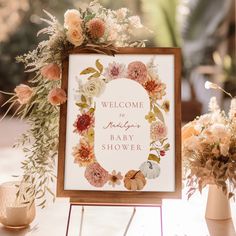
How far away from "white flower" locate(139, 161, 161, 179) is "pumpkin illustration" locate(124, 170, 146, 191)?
13mm

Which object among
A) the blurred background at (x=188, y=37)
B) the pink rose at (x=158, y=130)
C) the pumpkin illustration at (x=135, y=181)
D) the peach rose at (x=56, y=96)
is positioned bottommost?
the pumpkin illustration at (x=135, y=181)

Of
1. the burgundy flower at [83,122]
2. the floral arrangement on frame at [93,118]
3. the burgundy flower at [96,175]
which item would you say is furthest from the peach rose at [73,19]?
the burgundy flower at [96,175]

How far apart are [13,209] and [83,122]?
0.29 metres

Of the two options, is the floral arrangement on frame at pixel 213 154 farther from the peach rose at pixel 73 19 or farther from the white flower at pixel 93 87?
the peach rose at pixel 73 19

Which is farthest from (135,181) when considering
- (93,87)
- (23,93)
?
(23,93)

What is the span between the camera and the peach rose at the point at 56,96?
118cm

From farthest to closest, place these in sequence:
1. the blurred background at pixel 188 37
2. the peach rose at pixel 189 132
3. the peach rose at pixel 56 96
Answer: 1. the blurred background at pixel 188 37
2. the peach rose at pixel 189 132
3. the peach rose at pixel 56 96

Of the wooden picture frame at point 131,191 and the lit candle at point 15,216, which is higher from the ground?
the wooden picture frame at point 131,191

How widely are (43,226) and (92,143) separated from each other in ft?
0.85

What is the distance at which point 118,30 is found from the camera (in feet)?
4.10

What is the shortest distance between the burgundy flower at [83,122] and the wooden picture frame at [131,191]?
3 cm

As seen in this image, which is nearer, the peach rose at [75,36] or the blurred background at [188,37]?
the peach rose at [75,36]

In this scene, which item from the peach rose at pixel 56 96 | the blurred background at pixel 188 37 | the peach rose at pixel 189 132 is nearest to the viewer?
the peach rose at pixel 56 96

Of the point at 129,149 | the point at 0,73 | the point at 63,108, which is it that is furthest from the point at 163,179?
the point at 0,73
